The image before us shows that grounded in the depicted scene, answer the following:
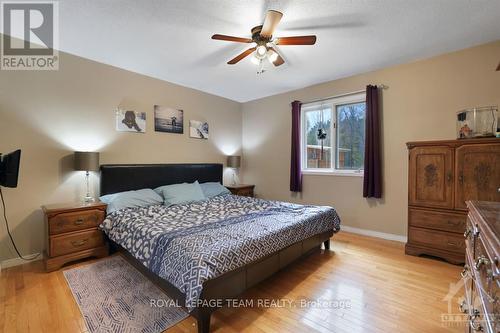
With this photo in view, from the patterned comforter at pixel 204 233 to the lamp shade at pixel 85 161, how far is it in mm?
675

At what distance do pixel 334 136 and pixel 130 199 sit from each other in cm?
337

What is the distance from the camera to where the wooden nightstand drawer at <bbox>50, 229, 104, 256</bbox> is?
8.15ft

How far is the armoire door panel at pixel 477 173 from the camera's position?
2.38m

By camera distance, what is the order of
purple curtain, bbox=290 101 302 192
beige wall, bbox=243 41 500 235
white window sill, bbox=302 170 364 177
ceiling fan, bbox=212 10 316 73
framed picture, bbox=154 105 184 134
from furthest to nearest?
purple curtain, bbox=290 101 302 192 → framed picture, bbox=154 105 184 134 → white window sill, bbox=302 170 364 177 → beige wall, bbox=243 41 500 235 → ceiling fan, bbox=212 10 316 73

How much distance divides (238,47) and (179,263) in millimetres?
2508

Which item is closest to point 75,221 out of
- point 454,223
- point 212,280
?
point 212,280

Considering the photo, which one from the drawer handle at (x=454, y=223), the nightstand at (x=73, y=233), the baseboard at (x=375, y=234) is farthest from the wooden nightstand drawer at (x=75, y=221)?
the drawer handle at (x=454, y=223)

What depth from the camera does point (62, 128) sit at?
2.95m

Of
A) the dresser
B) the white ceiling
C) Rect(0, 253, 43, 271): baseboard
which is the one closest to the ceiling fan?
the white ceiling

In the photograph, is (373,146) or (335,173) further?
(335,173)

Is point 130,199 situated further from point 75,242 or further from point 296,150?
point 296,150

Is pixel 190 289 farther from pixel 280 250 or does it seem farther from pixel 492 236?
pixel 492 236

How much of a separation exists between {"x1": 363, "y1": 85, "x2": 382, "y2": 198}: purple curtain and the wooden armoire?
0.54 meters

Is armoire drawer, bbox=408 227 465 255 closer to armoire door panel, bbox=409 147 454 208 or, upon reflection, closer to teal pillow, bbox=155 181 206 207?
armoire door panel, bbox=409 147 454 208
